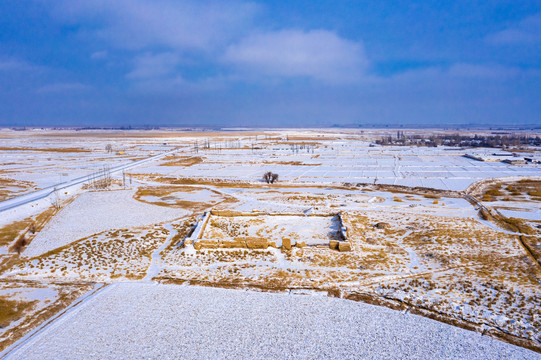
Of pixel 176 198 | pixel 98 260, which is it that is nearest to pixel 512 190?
pixel 176 198

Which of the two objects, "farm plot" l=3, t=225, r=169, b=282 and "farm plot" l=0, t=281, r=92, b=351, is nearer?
"farm plot" l=0, t=281, r=92, b=351

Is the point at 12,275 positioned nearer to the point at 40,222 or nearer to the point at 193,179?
the point at 40,222

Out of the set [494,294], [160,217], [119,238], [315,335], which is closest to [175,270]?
[119,238]

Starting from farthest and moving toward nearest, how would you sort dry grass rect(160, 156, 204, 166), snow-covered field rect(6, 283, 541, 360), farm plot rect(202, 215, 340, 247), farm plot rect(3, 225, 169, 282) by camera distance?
dry grass rect(160, 156, 204, 166) < farm plot rect(202, 215, 340, 247) < farm plot rect(3, 225, 169, 282) < snow-covered field rect(6, 283, 541, 360)

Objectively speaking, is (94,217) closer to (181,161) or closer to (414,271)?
(414,271)

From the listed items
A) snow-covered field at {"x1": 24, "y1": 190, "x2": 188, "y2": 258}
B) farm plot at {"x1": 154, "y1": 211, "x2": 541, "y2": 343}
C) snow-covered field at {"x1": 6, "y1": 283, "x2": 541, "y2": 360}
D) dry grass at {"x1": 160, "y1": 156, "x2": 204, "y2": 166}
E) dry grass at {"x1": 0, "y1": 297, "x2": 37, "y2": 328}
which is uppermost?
dry grass at {"x1": 160, "y1": 156, "x2": 204, "y2": 166}

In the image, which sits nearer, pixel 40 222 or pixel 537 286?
pixel 537 286

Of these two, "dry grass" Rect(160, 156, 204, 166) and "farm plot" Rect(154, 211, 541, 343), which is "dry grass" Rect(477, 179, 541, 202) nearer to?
"farm plot" Rect(154, 211, 541, 343)

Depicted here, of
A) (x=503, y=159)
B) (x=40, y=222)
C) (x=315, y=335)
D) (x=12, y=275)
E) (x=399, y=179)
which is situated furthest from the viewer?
(x=503, y=159)

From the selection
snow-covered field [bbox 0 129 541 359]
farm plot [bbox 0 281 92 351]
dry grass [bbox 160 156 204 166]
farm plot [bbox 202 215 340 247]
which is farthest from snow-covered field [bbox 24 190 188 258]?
dry grass [bbox 160 156 204 166]
